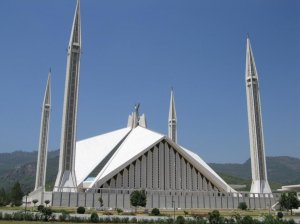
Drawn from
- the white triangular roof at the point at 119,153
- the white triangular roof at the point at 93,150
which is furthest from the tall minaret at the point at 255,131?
the white triangular roof at the point at 93,150

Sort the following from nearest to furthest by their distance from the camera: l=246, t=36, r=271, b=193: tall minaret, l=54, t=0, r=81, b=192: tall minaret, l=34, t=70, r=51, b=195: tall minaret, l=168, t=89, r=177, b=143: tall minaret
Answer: l=54, t=0, r=81, b=192: tall minaret, l=246, t=36, r=271, b=193: tall minaret, l=34, t=70, r=51, b=195: tall minaret, l=168, t=89, r=177, b=143: tall minaret

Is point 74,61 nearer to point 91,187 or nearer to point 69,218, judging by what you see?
point 91,187

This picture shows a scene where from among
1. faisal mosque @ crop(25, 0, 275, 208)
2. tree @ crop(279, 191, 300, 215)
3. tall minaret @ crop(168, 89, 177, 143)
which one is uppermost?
tall minaret @ crop(168, 89, 177, 143)

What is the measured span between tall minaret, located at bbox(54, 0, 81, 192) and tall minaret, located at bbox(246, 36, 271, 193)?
20.8m

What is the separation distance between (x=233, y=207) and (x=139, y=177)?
10495mm

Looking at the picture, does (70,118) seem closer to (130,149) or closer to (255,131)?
(130,149)

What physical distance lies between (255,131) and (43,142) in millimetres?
26538

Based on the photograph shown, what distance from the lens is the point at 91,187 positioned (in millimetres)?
36594

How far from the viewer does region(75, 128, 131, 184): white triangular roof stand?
139 feet

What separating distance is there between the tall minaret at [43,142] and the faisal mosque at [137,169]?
0.12 m

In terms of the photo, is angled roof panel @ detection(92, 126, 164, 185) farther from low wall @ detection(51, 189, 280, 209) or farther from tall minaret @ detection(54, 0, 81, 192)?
tall minaret @ detection(54, 0, 81, 192)

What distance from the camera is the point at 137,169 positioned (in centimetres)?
4109

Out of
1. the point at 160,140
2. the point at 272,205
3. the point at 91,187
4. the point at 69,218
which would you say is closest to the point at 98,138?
the point at 160,140

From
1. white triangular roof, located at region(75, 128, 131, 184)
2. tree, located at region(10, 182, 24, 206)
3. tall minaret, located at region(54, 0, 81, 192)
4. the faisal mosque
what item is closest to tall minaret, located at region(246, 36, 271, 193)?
the faisal mosque
